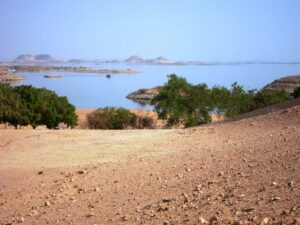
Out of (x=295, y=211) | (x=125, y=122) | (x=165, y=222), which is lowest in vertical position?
(x=125, y=122)

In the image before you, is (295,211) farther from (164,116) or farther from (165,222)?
(164,116)

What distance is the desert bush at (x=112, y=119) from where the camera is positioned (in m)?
30.3

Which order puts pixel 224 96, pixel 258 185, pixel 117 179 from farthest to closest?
pixel 224 96 → pixel 117 179 → pixel 258 185

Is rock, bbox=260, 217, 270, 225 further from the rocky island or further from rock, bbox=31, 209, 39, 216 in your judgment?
the rocky island

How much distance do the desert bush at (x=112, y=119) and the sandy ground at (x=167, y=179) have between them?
16.2m

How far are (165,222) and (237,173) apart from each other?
2243mm

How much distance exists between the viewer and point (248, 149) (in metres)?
9.52

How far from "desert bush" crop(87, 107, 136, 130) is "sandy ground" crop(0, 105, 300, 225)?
16.2 meters

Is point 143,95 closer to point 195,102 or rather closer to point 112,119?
point 112,119

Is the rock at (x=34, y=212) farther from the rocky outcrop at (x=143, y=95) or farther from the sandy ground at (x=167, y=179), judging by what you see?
the rocky outcrop at (x=143, y=95)

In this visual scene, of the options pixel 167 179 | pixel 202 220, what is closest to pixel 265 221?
pixel 202 220

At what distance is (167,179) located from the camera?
328 inches

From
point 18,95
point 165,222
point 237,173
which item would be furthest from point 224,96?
point 165,222

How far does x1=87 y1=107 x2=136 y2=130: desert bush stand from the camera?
30344 millimetres
